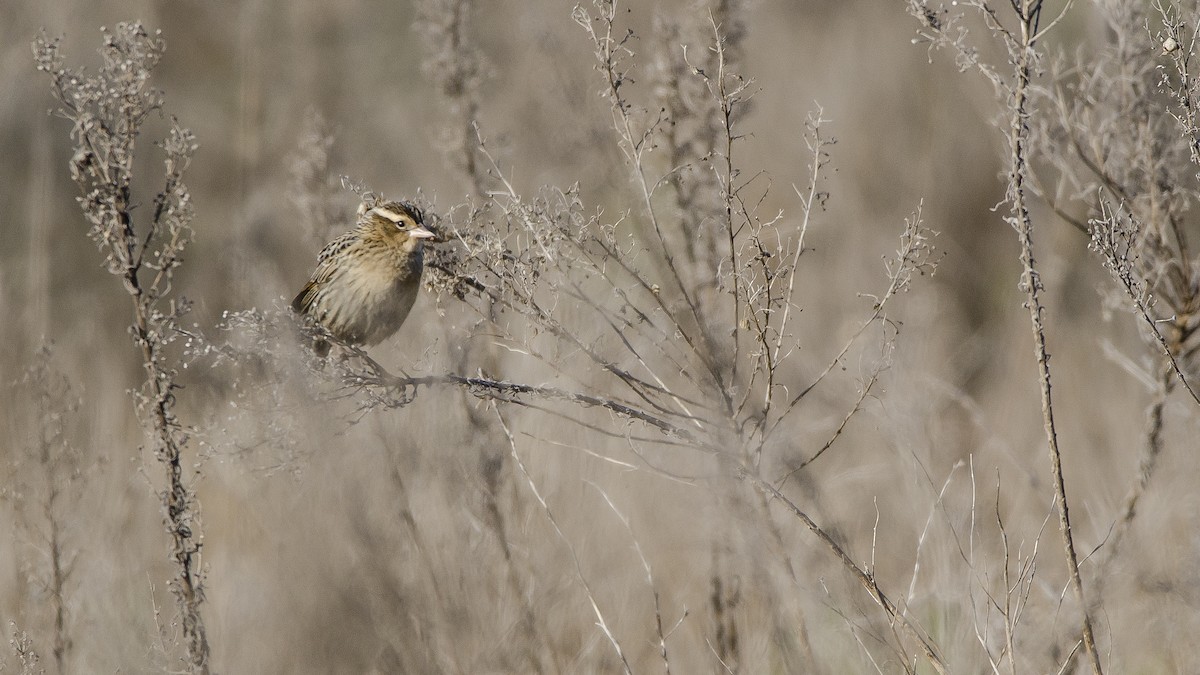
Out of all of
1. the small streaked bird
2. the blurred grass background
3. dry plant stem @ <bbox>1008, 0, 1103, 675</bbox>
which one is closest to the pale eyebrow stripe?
the small streaked bird

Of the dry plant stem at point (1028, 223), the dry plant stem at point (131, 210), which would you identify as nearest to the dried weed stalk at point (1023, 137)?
the dry plant stem at point (1028, 223)

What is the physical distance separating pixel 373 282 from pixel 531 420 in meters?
2.49

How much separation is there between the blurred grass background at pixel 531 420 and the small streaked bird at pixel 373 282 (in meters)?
0.27

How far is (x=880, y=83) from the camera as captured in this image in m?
13.0

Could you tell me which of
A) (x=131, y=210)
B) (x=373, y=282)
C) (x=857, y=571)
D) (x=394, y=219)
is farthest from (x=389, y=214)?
(x=857, y=571)

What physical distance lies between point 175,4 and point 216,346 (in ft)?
37.2

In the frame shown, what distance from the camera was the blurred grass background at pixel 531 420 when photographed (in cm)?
371

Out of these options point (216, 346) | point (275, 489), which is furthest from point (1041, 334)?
point (275, 489)

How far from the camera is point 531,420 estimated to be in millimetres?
6973

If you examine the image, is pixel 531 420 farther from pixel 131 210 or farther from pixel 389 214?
pixel 131 210

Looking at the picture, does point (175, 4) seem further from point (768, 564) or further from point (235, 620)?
point (768, 564)

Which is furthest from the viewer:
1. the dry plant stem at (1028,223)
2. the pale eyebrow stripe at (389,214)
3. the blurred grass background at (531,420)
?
the pale eyebrow stripe at (389,214)

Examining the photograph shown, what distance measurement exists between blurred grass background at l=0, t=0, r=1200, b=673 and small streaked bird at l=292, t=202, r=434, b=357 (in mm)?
272

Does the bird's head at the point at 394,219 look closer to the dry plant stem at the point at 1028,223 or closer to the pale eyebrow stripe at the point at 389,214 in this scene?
the pale eyebrow stripe at the point at 389,214
